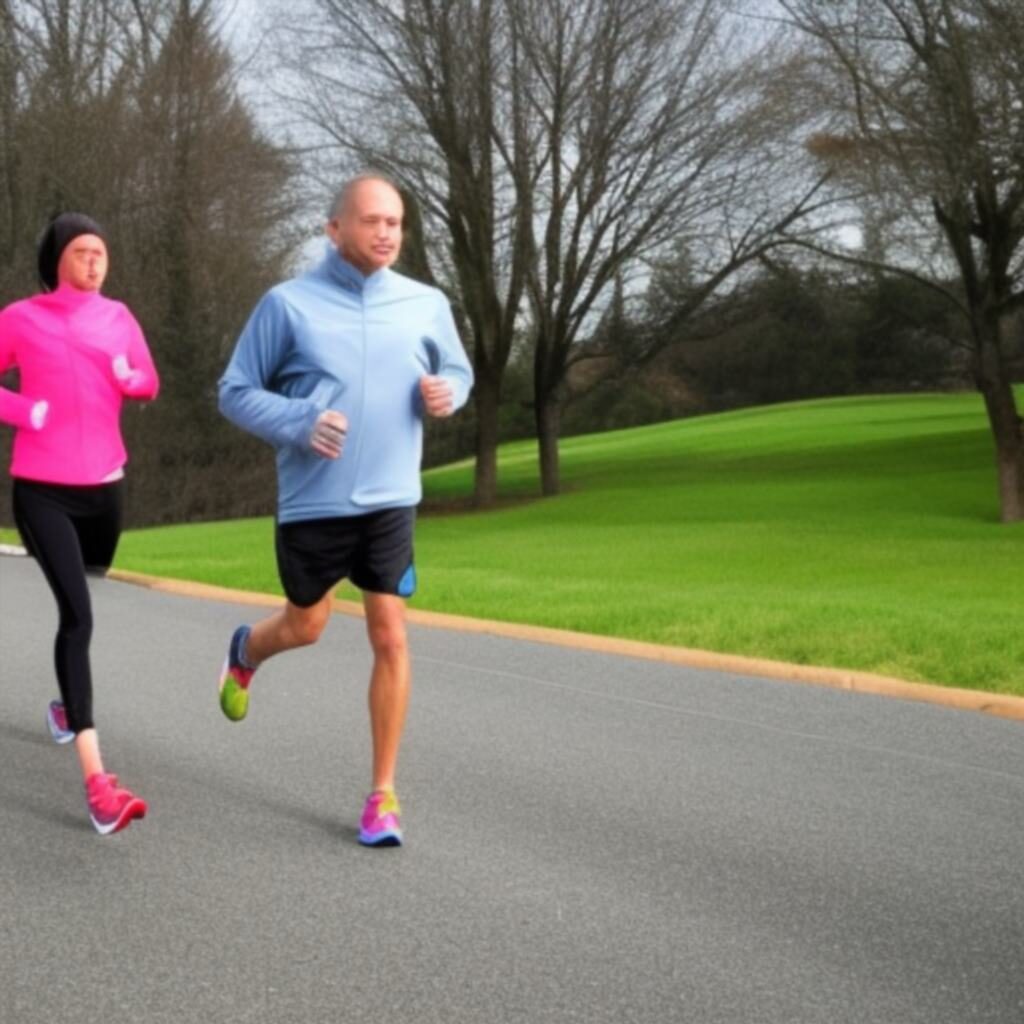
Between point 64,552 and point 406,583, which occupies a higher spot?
point 64,552

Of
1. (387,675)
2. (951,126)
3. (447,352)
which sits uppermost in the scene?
(951,126)

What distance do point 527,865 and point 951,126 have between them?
1764 cm

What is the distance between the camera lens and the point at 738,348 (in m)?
65.0

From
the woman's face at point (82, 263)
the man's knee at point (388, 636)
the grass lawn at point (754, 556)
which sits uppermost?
the woman's face at point (82, 263)

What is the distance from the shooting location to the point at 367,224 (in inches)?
227

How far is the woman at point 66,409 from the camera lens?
21.1ft

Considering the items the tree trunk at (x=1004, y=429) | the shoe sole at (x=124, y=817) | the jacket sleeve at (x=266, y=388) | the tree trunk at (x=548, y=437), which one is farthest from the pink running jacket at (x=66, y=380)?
the tree trunk at (x=548, y=437)

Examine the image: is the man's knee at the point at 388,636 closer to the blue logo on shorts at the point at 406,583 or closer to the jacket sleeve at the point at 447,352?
the blue logo on shorts at the point at 406,583

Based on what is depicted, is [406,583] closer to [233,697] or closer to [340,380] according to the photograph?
[340,380]

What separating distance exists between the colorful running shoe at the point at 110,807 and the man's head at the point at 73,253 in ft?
5.37

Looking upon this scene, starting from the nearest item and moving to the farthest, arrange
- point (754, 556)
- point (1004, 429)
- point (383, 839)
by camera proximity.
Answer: point (383, 839) → point (754, 556) → point (1004, 429)

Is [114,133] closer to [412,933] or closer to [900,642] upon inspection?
[900,642]

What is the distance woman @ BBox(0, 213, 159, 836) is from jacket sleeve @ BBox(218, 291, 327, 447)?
70cm

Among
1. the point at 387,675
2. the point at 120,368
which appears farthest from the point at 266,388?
the point at 387,675
